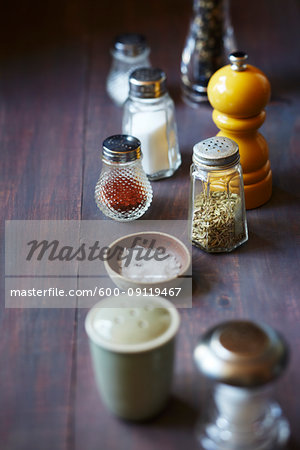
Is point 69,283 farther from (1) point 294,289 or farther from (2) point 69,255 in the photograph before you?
(1) point 294,289

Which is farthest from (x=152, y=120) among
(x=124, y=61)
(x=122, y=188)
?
(x=124, y=61)

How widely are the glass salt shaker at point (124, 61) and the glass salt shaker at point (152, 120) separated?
0.78ft

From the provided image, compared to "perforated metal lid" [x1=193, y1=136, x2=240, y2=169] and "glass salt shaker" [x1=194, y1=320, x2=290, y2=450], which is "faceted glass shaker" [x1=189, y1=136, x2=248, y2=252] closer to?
"perforated metal lid" [x1=193, y1=136, x2=240, y2=169]

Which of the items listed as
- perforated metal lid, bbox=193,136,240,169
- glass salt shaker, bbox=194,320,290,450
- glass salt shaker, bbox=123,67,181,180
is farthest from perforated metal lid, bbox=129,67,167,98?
glass salt shaker, bbox=194,320,290,450

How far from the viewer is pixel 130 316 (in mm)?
676

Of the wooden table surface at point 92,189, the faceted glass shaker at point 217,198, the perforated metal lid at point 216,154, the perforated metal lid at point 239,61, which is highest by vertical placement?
the perforated metal lid at point 239,61

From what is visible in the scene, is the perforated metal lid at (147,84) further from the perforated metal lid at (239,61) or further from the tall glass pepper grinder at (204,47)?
the tall glass pepper grinder at (204,47)

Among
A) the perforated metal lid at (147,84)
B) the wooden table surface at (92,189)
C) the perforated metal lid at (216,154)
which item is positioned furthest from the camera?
the perforated metal lid at (147,84)

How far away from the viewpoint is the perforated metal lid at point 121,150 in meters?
0.99

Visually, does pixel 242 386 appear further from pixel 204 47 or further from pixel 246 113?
pixel 204 47

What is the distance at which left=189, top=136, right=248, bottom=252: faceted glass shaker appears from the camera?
0.93 m

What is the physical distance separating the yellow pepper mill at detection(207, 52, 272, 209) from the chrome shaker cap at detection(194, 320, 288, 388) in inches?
17.0

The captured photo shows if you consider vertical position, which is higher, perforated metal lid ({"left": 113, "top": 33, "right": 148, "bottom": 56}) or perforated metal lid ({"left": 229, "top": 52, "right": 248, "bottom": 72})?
perforated metal lid ({"left": 229, "top": 52, "right": 248, "bottom": 72})

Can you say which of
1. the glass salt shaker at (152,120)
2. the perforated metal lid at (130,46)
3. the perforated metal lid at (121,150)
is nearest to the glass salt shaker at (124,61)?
the perforated metal lid at (130,46)
